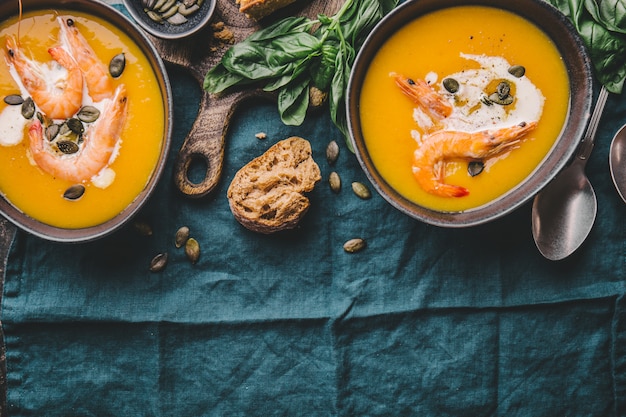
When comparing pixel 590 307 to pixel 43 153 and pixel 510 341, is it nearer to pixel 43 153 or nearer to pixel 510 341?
pixel 510 341

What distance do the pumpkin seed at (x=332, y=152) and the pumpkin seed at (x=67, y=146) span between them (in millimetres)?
858

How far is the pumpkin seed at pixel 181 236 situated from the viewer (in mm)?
2209

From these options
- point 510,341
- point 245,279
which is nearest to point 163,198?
point 245,279

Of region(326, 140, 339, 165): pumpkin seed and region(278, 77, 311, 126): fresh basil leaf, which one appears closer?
region(278, 77, 311, 126): fresh basil leaf

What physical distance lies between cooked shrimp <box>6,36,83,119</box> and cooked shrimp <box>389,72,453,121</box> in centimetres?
106

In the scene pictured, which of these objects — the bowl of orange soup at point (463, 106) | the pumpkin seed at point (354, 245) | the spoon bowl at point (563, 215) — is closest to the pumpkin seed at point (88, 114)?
the bowl of orange soup at point (463, 106)

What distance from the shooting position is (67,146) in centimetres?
203

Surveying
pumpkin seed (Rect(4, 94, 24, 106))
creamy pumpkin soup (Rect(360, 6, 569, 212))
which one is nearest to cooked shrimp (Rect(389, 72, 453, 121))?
creamy pumpkin soup (Rect(360, 6, 569, 212))

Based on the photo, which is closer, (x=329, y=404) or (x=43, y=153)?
(x=43, y=153)

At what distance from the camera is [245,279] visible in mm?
2221

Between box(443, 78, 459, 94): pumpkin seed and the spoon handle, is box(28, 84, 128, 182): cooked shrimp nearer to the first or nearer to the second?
box(443, 78, 459, 94): pumpkin seed

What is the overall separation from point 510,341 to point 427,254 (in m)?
0.43

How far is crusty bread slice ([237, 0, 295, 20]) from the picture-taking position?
6.72ft

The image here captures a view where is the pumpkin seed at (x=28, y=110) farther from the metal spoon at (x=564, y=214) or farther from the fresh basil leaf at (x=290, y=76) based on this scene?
the metal spoon at (x=564, y=214)
